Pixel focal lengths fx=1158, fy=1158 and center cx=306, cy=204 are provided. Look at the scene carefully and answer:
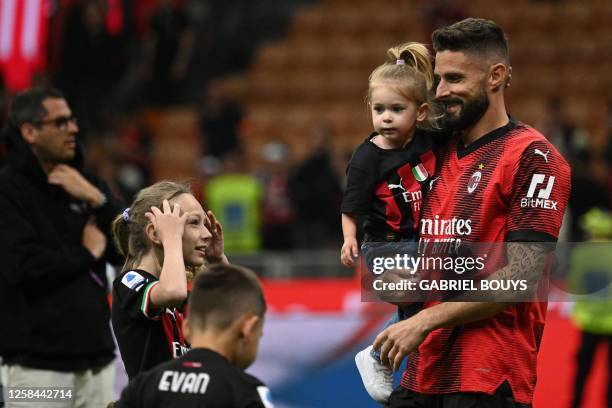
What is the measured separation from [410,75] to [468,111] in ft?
1.53

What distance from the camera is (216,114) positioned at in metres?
14.5

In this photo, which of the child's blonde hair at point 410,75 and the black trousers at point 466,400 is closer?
the black trousers at point 466,400

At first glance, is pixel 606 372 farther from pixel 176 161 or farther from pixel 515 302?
pixel 176 161

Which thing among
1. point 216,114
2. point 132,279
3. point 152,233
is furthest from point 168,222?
point 216,114

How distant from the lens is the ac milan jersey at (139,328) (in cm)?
425

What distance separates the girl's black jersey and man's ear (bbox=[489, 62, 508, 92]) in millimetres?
1525

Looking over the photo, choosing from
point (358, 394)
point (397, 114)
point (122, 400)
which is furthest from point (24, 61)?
point (122, 400)

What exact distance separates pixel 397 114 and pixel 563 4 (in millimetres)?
12580

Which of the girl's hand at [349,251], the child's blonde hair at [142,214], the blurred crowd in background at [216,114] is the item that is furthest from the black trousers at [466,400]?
the blurred crowd in background at [216,114]

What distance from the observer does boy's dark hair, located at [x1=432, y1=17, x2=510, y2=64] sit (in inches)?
169

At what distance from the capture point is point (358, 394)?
9.43m

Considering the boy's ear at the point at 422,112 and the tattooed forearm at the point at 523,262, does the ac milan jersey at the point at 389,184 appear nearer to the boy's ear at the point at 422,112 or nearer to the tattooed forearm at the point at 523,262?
the boy's ear at the point at 422,112

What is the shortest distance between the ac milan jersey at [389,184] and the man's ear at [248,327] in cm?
114

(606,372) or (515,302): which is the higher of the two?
(515,302)
